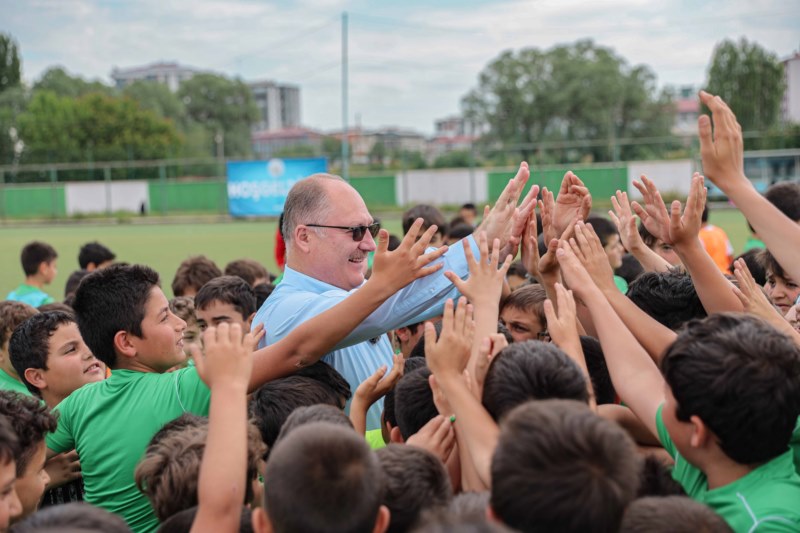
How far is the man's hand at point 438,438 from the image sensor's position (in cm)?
257

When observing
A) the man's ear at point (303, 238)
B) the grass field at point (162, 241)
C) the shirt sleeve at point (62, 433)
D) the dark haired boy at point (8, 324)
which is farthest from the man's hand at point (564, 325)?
the grass field at point (162, 241)

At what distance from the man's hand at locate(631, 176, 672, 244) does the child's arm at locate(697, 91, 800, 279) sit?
0.38 meters

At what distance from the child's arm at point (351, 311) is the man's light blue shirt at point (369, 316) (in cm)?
13

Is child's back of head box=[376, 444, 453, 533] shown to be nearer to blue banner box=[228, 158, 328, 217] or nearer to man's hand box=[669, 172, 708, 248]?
man's hand box=[669, 172, 708, 248]

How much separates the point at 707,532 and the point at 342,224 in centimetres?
206

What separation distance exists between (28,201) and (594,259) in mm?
44686

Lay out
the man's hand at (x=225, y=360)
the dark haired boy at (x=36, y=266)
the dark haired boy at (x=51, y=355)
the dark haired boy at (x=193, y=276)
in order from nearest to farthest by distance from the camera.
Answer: the man's hand at (x=225, y=360) < the dark haired boy at (x=51, y=355) < the dark haired boy at (x=193, y=276) < the dark haired boy at (x=36, y=266)

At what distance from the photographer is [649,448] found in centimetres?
293

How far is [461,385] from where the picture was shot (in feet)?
8.11

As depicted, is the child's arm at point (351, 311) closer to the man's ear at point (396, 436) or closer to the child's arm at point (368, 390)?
the child's arm at point (368, 390)

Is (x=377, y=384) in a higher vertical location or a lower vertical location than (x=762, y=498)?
higher

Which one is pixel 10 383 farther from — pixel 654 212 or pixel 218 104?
pixel 218 104

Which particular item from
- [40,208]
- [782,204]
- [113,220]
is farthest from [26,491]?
[40,208]

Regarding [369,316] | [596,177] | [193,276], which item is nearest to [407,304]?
[369,316]
